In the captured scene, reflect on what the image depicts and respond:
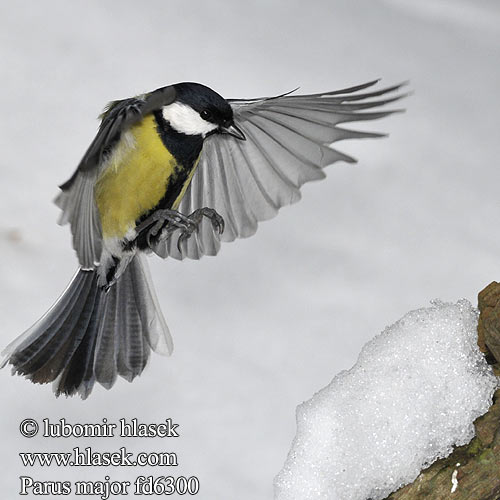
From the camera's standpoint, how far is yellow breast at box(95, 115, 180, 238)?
36.5 inches

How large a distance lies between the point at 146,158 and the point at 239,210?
0.21m

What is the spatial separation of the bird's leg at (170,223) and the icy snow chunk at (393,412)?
0.27 m

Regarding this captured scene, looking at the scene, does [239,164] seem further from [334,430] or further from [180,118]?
[334,430]

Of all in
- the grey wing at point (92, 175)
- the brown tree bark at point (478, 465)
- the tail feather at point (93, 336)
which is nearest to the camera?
the brown tree bark at point (478, 465)

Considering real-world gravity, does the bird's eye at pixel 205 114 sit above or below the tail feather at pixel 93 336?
above

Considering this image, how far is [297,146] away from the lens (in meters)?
1.03

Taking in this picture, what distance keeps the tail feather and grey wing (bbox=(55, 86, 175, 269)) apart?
17cm

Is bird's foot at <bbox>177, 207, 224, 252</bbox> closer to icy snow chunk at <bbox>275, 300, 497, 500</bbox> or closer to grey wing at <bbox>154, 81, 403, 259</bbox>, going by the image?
grey wing at <bbox>154, 81, 403, 259</bbox>

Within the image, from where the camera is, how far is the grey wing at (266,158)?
97 cm

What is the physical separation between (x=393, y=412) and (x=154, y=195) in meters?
0.41

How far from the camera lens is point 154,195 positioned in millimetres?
960

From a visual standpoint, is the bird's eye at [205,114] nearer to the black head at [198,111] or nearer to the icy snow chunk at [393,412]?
the black head at [198,111]

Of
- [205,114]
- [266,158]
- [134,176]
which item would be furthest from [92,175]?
[266,158]

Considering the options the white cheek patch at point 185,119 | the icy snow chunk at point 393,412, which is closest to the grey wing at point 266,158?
the white cheek patch at point 185,119
